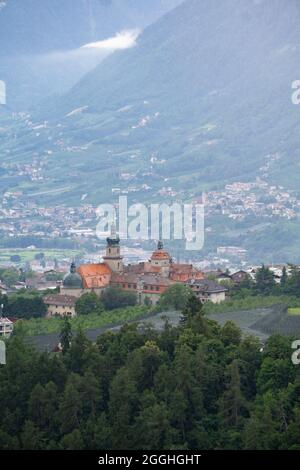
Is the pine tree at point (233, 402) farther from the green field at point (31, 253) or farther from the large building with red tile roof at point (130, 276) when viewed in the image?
the green field at point (31, 253)

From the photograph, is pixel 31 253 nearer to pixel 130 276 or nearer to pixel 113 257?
pixel 113 257

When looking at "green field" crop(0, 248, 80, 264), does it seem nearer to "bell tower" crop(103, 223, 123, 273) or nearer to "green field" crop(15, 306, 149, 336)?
"bell tower" crop(103, 223, 123, 273)

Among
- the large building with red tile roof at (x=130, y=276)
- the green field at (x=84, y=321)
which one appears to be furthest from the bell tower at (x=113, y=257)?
the green field at (x=84, y=321)

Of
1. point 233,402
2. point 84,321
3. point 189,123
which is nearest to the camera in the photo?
point 233,402

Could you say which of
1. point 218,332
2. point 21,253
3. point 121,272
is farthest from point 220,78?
point 218,332

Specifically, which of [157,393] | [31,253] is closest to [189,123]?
[31,253]

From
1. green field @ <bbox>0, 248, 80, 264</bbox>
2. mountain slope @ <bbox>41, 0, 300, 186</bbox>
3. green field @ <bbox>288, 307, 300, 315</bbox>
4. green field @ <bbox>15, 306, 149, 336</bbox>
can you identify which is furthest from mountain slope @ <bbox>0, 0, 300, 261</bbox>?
green field @ <bbox>288, 307, 300, 315</bbox>
